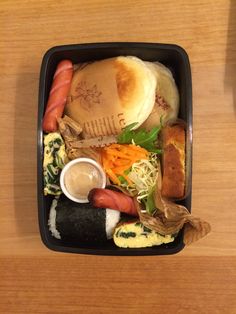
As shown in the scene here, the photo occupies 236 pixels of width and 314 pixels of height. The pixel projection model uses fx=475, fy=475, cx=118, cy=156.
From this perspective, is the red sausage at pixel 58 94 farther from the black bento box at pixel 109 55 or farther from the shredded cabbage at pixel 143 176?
the shredded cabbage at pixel 143 176

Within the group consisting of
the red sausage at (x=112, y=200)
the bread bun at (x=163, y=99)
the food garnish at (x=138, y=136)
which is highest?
the bread bun at (x=163, y=99)

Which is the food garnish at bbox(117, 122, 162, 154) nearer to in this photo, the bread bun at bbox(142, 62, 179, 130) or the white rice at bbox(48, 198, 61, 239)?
the bread bun at bbox(142, 62, 179, 130)

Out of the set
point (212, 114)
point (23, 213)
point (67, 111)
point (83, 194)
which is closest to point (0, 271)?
point (23, 213)

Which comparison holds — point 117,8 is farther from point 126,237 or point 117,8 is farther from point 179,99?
point 126,237

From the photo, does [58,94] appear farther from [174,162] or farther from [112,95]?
[174,162]

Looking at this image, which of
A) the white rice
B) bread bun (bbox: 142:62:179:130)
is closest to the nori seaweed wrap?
the white rice

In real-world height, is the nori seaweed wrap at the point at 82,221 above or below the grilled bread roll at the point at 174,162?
below

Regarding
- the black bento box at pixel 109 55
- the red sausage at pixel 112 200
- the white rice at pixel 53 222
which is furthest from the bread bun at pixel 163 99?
the white rice at pixel 53 222
